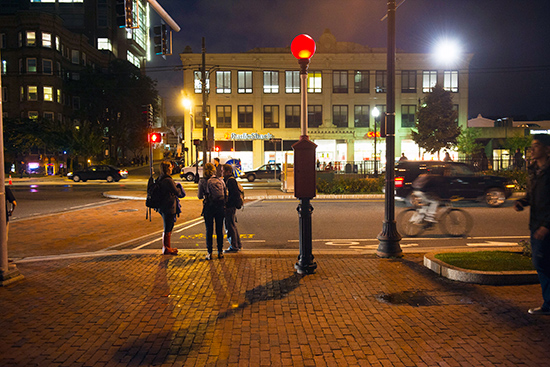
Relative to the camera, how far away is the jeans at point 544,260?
15.7 feet

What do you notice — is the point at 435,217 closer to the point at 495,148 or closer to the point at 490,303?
the point at 490,303

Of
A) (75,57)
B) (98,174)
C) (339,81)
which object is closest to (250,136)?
(339,81)

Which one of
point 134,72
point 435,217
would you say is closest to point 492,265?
point 435,217

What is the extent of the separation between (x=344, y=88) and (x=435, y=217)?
134ft

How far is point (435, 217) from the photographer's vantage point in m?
10.2

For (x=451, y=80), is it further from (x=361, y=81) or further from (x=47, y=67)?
(x=47, y=67)

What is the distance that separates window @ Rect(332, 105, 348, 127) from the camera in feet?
161

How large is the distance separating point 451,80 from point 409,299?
4974cm

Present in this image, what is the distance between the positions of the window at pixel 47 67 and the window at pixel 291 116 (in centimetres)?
2824

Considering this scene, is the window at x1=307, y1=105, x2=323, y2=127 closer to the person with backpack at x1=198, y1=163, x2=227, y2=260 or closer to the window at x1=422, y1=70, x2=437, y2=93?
the window at x1=422, y1=70, x2=437, y2=93

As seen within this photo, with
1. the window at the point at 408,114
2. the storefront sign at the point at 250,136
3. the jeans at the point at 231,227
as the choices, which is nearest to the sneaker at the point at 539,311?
the jeans at the point at 231,227

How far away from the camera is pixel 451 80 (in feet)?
163

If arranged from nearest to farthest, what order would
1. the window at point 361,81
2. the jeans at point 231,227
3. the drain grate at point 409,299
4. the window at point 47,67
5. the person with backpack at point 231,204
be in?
the drain grate at point 409,299 → the person with backpack at point 231,204 → the jeans at point 231,227 → the window at point 361,81 → the window at point 47,67

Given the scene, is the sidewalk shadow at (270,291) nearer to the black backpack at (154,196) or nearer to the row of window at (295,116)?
the black backpack at (154,196)
